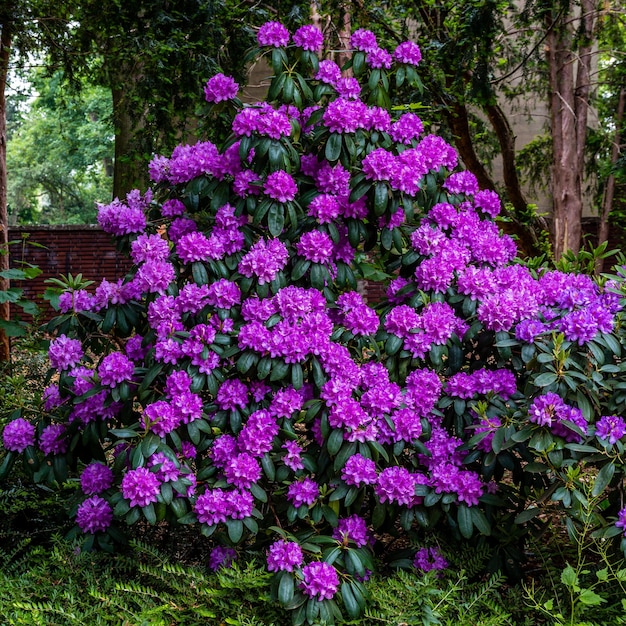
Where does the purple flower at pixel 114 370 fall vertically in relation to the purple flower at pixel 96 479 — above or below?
above

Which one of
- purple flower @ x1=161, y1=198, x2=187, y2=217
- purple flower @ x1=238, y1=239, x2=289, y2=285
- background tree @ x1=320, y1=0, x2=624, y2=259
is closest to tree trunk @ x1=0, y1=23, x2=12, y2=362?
background tree @ x1=320, y1=0, x2=624, y2=259

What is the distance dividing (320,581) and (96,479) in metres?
0.92

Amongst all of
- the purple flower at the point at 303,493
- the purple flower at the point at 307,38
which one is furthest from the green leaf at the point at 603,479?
the purple flower at the point at 307,38

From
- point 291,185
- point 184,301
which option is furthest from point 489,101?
point 184,301

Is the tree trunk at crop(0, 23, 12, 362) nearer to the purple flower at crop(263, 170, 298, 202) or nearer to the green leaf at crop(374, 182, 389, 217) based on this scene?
the purple flower at crop(263, 170, 298, 202)

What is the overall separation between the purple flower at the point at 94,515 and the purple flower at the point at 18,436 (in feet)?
1.19

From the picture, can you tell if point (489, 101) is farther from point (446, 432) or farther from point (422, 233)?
point (446, 432)

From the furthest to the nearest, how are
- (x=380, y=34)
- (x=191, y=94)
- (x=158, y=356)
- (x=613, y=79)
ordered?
(x=613, y=79), (x=380, y=34), (x=191, y=94), (x=158, y=356)

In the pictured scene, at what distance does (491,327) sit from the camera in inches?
88.4

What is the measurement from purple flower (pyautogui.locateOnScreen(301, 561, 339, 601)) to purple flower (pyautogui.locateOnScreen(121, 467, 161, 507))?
1.63 ft

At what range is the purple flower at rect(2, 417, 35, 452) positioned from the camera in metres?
2.52

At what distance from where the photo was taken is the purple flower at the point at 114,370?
2.28 metres

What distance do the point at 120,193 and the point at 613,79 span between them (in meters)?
5.56

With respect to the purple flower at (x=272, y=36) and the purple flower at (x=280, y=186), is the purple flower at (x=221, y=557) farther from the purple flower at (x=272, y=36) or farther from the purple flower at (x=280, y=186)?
the purple flower at (x=272, y=36)
